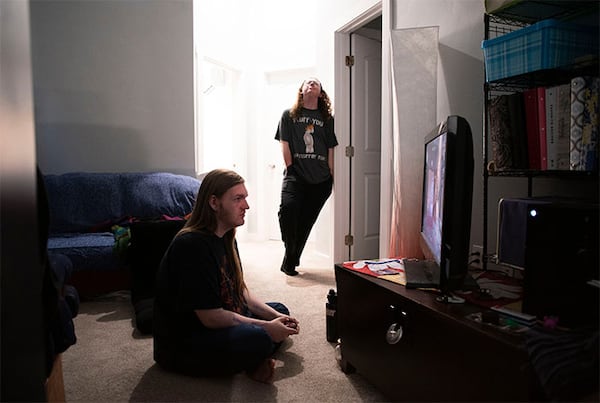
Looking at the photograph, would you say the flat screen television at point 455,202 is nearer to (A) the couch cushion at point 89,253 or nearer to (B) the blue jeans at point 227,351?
(B) the blue jeans at point 227,351

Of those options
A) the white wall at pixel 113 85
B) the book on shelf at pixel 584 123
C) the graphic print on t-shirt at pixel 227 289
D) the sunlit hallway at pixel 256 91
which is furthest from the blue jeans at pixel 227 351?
the sunlit hallway at pixel 256 91

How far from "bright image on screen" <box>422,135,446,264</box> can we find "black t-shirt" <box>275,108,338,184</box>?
1957 millimetres

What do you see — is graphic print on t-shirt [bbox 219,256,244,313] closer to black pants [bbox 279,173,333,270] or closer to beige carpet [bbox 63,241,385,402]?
beige carpet [bbox 63,241,385,402]

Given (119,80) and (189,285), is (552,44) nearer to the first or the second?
(189,285)

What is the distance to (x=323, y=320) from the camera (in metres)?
2.60

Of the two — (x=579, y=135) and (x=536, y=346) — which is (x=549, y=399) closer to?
(x=536, y=346)

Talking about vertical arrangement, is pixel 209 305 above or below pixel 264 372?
above

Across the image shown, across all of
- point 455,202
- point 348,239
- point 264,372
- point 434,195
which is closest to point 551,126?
point 434,195

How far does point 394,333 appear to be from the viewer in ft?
5.11

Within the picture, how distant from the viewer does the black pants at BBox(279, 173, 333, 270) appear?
12.1 ft

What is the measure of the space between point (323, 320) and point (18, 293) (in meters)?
1.94

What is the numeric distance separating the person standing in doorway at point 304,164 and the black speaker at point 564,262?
2.59 meters

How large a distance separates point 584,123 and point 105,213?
310 centimetres

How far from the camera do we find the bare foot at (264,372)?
1.84 m
